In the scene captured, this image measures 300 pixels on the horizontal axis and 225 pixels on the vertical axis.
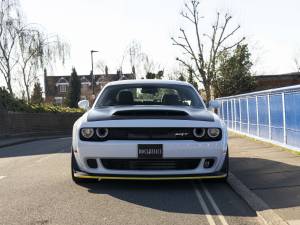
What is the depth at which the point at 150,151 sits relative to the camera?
730 cm

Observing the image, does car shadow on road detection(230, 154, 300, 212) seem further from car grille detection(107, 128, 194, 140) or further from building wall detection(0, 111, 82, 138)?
building wall detection(0, 111, 82, 138)

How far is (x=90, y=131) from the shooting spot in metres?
7.54

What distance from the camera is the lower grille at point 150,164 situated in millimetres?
7383

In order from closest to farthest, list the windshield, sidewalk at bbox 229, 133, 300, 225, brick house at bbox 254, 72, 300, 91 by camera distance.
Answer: sidewalk at bbox 229, 133, 300, 225
the windshield
brick house at bbox 254, 72, 300, 91

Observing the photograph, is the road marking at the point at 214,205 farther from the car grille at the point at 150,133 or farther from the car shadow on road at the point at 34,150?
the car shadow on road at the point at 34,150

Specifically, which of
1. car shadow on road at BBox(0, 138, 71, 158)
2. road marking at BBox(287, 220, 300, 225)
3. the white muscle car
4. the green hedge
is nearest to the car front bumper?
the white muscle car

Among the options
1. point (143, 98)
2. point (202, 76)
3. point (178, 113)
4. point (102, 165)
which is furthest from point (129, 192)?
point (202, 76)

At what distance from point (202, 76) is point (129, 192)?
42274 millimetres

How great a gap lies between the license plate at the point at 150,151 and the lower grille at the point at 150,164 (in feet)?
0.26

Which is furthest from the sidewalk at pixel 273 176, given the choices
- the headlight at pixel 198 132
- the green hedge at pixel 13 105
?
the green hedge at pixel 13 105

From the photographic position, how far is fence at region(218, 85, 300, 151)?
42.3 ft

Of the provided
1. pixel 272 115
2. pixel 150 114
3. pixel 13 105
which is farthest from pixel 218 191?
pixel 13 105

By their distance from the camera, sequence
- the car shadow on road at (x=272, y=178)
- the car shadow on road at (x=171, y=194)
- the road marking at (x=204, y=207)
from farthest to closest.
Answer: the car shadow on road at (x=272, y=178)
the car shadow on road at (x=171, y=194)
the road marking at (x=204, y=207)

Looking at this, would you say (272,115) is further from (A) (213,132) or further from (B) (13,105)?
(B) (13,105)
